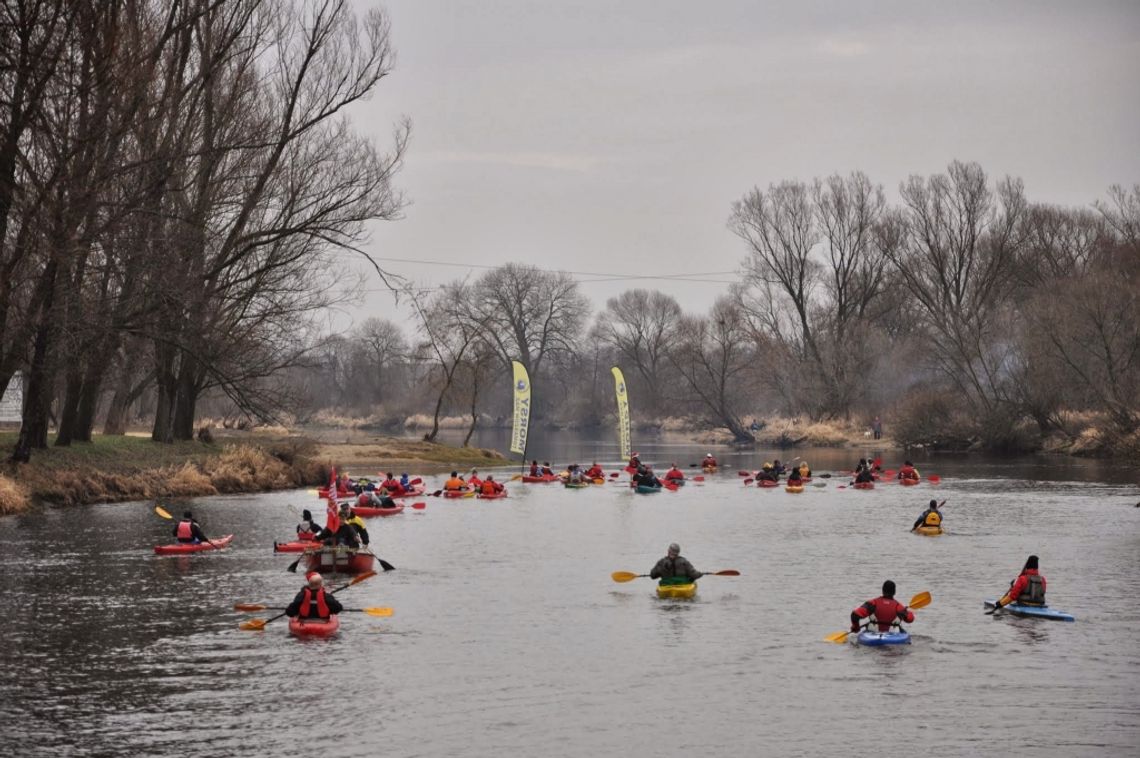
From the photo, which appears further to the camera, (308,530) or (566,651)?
(308,530)

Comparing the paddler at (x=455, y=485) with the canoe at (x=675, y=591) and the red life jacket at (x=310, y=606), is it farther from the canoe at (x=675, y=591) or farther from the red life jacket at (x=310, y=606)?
the red life jacket at (x=310, y=606)

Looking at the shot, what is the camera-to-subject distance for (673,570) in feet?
84.2

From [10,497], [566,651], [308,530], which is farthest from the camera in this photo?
[10,497]

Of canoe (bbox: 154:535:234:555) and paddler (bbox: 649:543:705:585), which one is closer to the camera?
paddler (bbox: 649:543:705:585)

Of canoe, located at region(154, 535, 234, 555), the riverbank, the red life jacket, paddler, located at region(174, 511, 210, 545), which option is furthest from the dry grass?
the red life jacket

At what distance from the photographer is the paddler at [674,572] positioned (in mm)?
25641

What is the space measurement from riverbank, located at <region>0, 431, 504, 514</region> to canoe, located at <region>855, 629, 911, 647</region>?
24.2 metres

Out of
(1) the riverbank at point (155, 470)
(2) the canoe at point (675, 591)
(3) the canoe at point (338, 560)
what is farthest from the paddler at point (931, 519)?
(1) the riverbank at point (155, 470)

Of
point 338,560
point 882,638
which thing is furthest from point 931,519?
point 338,560

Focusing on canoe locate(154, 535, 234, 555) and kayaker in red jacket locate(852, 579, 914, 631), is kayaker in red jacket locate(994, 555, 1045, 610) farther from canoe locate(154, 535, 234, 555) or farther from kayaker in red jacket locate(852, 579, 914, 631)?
canoe locate(154, 535, 234, 555)

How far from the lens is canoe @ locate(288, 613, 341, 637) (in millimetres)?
21312

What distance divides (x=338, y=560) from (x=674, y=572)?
765 cm

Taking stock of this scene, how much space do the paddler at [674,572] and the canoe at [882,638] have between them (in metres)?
5.27

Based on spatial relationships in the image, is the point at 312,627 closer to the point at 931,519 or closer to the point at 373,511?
the point at 931,519
